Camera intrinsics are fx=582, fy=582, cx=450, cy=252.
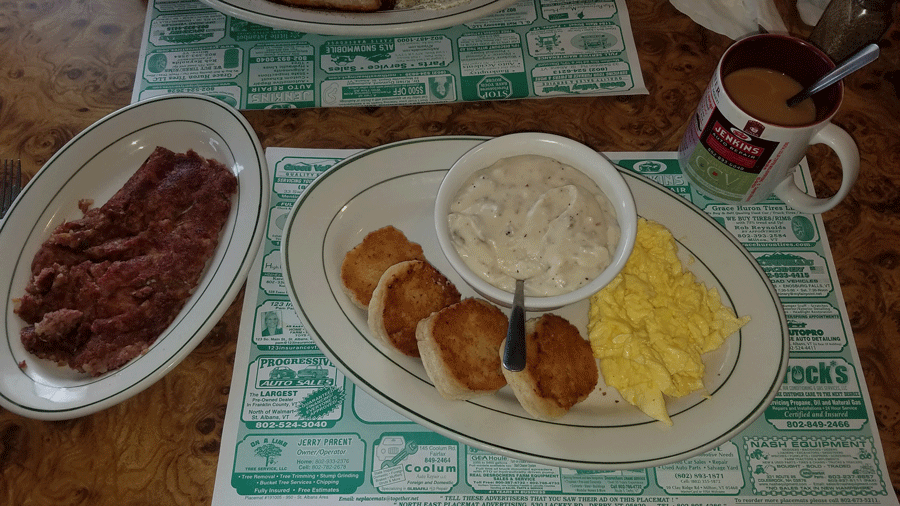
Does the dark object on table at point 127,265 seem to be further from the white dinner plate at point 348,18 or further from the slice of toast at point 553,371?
the slice of toast at point 553,371

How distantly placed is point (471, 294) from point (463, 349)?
30 centimetres

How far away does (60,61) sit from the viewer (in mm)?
2354

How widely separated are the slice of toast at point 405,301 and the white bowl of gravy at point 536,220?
5.3 inches

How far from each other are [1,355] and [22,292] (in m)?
0.23

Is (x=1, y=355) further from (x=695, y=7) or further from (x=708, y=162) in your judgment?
(x=695, y=7)

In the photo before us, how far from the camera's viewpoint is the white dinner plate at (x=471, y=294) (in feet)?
5.06

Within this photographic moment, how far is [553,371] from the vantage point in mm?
1576

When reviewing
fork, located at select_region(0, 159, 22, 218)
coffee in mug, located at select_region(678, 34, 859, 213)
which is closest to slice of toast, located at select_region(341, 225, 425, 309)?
coffee in mug, located at select_region(678, 34, 859, 213)

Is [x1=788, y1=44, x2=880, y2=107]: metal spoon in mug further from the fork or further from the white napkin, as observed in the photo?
the fork

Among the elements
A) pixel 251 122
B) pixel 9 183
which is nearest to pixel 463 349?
pixel 251 122

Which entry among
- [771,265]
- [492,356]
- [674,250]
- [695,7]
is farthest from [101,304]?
[695,7]

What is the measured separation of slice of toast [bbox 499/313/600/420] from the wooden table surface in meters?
0.85

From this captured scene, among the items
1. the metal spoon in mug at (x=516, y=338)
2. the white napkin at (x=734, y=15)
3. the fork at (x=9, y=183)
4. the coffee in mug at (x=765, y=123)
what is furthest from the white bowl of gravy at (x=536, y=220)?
the fork at (x=9, y=183)

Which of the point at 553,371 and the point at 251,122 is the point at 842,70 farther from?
the point at 251,122
